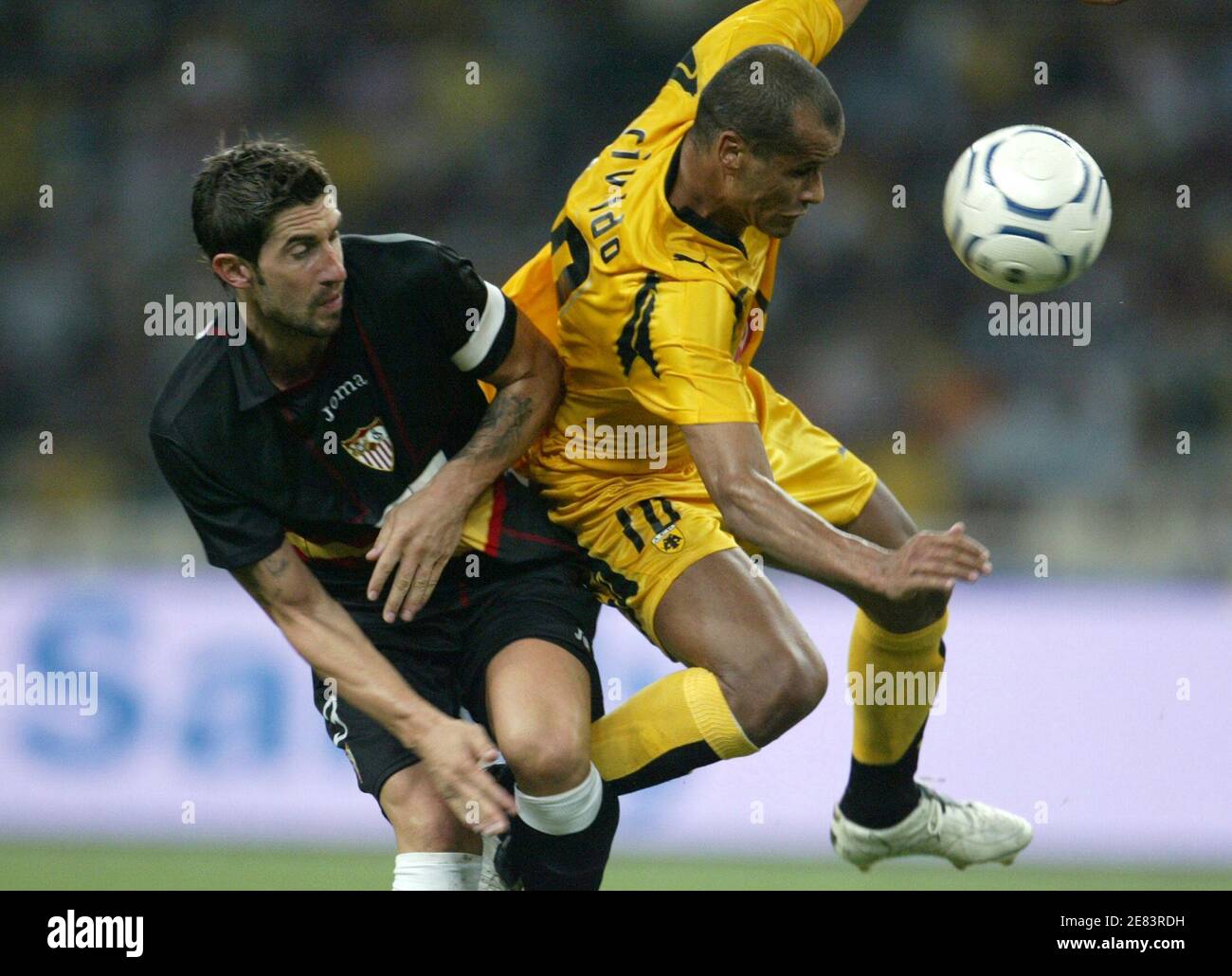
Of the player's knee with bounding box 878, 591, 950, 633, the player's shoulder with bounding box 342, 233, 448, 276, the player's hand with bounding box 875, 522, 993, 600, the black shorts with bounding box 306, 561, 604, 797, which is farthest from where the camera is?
the player's knee with bounding box 878, 591, 950, 633

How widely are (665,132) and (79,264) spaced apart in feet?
22.2

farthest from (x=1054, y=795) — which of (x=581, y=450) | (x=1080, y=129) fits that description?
(x=1080, y=129)

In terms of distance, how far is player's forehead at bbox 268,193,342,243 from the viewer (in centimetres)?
415

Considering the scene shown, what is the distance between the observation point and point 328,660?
13.9 feet

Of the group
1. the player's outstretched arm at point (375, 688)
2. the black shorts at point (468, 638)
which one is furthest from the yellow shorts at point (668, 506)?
the player's outstretched arm at point (375, 688)

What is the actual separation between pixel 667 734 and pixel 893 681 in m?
0.79

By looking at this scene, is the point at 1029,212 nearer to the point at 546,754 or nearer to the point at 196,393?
the point at 546,754

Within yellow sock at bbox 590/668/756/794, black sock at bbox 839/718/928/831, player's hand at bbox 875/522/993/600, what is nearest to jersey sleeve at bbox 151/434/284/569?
yellow sock at bbox 590/668/756/794

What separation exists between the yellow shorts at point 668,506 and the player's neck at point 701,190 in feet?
1.94

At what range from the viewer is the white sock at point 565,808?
167 inches

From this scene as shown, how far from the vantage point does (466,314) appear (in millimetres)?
4414

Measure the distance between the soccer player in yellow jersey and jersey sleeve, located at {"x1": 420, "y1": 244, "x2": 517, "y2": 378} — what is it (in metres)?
0.19

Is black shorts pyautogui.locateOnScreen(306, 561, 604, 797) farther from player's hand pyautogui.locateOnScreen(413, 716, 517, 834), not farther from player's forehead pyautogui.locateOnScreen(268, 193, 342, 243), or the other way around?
player's forehead pyautogui.locateOnScreen(268, 193, 342, 243)

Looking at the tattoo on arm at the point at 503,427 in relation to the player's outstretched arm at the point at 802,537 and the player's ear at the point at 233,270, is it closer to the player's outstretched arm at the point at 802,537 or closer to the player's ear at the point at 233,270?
the player's outstretched arm at the point at 802,537
